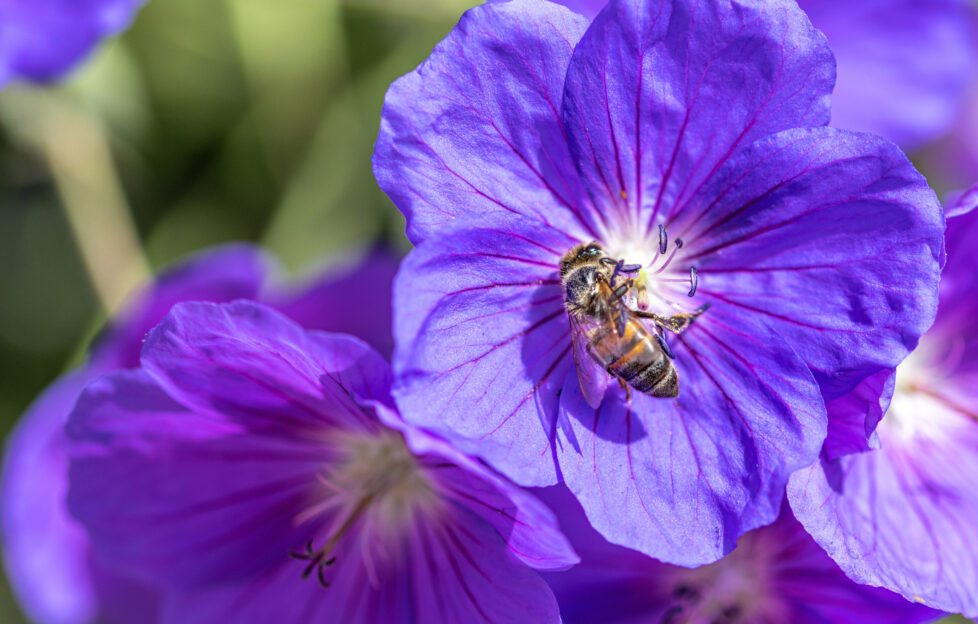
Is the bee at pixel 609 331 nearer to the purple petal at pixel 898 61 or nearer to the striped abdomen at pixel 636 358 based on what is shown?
the striped abdomen at pixel 636 358

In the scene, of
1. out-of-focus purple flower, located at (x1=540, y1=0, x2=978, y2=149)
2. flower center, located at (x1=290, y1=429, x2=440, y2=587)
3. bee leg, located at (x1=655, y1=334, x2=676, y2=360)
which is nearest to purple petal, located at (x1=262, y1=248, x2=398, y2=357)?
flower center, located at (x1=290, y1=429, x2=440, y2=587)

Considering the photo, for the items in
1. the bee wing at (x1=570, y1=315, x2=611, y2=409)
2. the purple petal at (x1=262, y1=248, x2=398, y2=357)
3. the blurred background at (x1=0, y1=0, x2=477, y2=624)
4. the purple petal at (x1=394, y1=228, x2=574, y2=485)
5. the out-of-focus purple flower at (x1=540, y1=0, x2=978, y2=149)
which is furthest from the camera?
the blurred background at (x1=0, y1=0, x2=477, y2=624)

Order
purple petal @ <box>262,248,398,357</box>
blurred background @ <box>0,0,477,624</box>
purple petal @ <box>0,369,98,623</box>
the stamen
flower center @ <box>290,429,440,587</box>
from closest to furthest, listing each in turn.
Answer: the stamen, flower center @ <box>290,429,440,587</box>, purple petal @ <box>262,248,398,357</box>, purple petal @ <box>0,369,98,623</box>, blurred background @ <box>0,0,477,624</box>

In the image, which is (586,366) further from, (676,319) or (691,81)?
(691,81)

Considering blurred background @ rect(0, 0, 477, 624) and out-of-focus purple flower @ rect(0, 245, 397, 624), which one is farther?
blurred background @ rect(0, 0, 477, 624)

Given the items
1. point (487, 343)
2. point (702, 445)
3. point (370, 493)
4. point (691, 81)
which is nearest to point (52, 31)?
point (370, 493)

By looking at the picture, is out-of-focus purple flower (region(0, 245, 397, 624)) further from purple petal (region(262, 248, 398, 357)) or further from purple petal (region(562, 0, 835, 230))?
purple petal (region(562, 0, 835, 230))
